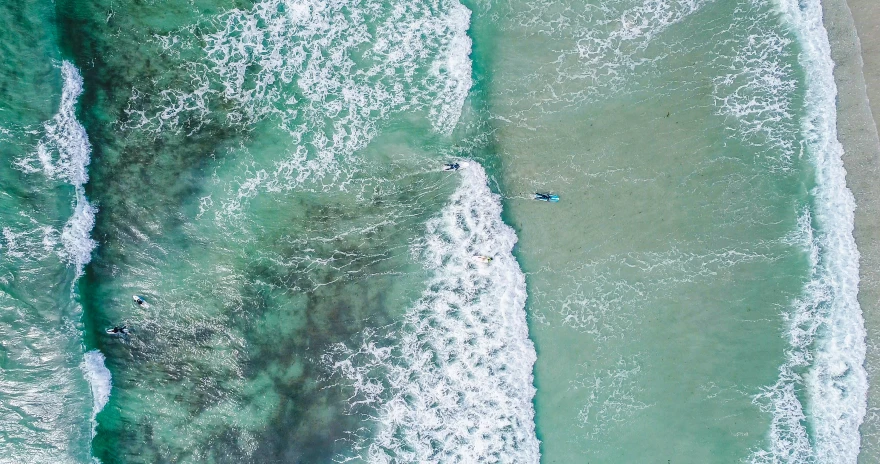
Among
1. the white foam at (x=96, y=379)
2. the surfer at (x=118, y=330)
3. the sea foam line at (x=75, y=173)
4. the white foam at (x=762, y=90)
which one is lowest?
the white foam at (x=96, y=379)

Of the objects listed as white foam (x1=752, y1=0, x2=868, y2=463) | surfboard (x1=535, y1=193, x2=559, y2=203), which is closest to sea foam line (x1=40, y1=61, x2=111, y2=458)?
surfboard (x1=535, y1=193, x2=559, y2=203)

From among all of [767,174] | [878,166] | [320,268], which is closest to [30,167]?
[320,268]

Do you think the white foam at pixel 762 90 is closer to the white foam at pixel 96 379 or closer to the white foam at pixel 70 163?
the white foam at pixel 70 163

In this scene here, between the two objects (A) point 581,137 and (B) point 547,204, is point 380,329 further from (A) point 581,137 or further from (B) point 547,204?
(A) point 581,137

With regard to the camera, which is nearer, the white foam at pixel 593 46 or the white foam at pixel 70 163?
the white foam at pixel 593 46

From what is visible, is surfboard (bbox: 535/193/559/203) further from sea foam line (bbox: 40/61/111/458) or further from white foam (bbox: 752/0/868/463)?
sea foam line (bbox: 40/61/111/458)

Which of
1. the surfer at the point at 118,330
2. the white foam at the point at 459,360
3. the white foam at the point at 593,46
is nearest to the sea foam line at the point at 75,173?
the surfer at the point at 118,330
